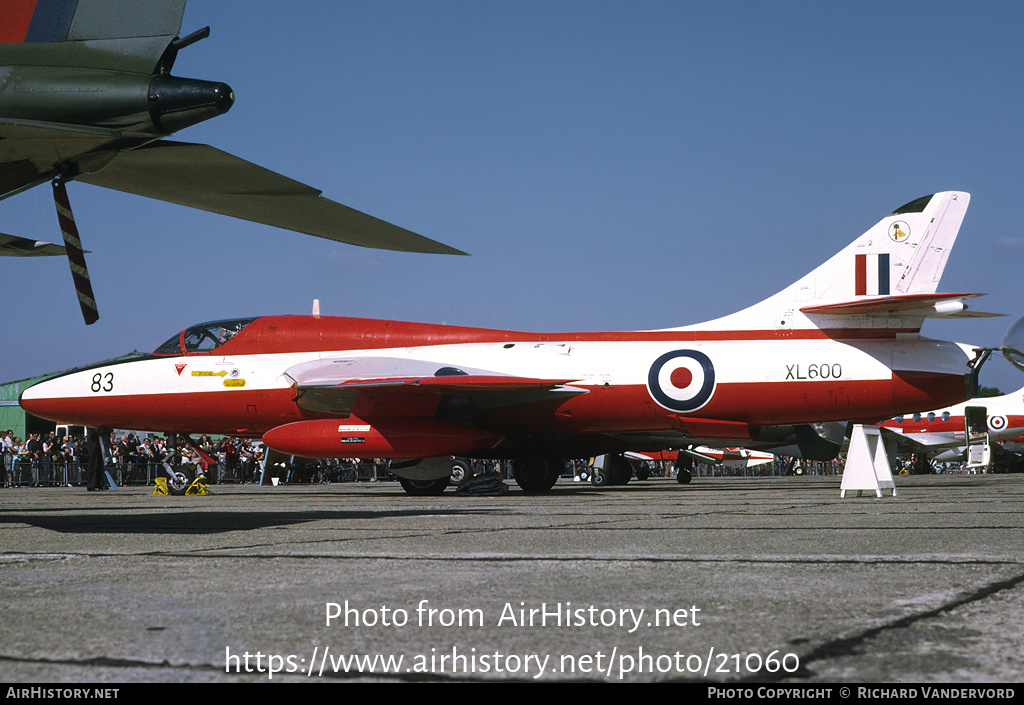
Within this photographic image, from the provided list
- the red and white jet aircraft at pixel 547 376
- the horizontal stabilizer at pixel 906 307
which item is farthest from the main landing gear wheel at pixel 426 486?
the horizontal stabilizer at pixel 906 307

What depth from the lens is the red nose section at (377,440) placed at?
13453 millimetres

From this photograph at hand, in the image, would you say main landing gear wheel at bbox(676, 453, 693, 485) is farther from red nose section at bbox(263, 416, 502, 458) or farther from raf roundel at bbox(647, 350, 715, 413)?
red nose section at bbox(263, 416, 502, 458)

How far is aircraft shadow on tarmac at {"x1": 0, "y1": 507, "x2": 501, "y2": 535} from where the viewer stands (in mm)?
6375

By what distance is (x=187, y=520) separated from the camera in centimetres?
737

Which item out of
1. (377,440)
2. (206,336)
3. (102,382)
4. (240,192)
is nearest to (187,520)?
(240,192)

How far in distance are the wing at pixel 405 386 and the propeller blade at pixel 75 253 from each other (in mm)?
8100

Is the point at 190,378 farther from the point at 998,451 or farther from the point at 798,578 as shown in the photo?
the point at 998,451

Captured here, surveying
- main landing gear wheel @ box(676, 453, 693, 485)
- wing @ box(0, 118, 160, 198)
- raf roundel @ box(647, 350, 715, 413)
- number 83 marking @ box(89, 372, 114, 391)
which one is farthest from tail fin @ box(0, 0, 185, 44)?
main landing gear wheel @ box(676, 453, 693, 485)

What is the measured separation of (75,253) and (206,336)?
406 inches

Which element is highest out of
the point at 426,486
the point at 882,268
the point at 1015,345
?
the point at 882,268

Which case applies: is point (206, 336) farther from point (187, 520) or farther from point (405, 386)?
point (187, 520)

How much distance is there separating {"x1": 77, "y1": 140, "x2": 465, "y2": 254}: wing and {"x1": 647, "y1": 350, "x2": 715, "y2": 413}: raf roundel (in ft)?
27.8

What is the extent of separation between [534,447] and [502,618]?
13370 millimetres

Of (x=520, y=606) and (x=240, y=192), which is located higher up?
(x=240, y=192)
